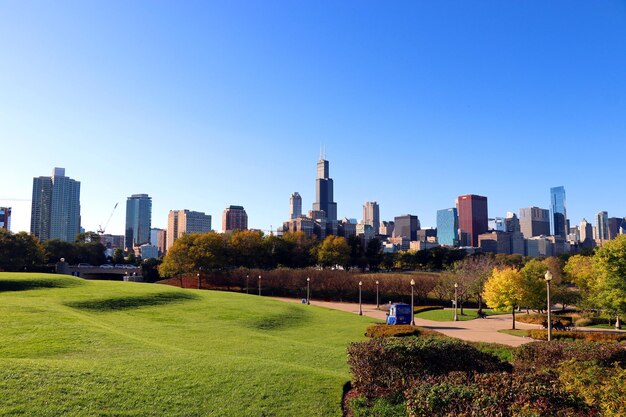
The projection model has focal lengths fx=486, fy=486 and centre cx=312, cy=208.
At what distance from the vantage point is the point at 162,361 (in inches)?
592

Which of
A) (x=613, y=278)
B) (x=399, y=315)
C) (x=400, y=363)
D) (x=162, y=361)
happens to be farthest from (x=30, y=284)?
(x=613, y=278)

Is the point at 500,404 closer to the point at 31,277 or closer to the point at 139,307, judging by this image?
the point at 139,307

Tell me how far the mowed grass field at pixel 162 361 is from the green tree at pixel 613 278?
2085cm

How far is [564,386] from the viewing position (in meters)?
10.1

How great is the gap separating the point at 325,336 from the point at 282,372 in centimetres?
1377

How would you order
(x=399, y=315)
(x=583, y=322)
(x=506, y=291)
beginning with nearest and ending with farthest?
(x=399, y=315) → (x=506, y=291) → (x=583, y=322)

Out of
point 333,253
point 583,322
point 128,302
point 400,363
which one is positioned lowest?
point 583,322

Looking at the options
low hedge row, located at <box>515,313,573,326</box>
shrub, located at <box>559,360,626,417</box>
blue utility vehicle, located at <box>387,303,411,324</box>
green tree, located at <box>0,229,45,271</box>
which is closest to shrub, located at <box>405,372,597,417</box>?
shrub, located at <box>559,360,626,417</box>

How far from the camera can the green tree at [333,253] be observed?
111188 mm

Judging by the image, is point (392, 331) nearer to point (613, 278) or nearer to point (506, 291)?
point (506, 291)

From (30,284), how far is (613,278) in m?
46.8

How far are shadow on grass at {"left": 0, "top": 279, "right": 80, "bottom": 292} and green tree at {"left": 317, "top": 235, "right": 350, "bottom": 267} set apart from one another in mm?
73310

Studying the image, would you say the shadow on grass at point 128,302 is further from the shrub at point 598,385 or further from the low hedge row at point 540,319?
the low hedge row at point 540,319

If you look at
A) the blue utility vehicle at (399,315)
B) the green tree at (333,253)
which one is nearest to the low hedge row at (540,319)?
the blue utility vehicle at (399,315)
